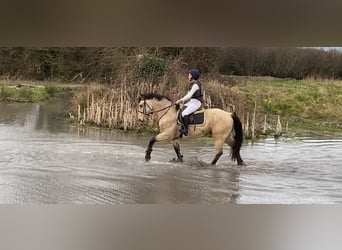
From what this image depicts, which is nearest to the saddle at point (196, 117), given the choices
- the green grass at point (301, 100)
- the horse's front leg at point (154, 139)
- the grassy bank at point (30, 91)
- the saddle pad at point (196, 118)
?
the saddle pad at point (196, 118)

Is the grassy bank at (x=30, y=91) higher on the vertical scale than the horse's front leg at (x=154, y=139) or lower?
higher

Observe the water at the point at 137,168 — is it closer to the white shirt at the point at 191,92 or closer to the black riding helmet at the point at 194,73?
the white shirt at the point at 191,92

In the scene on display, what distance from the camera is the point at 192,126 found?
9.00 ft

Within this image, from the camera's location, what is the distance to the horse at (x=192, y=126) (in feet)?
8.87

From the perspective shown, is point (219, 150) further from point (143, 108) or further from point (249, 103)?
point (143, 108)

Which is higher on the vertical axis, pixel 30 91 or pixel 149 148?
pixel 30 91

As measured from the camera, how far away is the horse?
270 centimetres

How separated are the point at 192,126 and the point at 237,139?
0.84 ft

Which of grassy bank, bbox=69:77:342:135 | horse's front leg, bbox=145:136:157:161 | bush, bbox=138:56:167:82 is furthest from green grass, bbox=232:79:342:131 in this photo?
horse's front leg, bbox=145:136:157:161

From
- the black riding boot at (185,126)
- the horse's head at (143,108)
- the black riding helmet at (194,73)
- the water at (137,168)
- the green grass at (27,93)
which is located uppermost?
the black riding helmet at (194,73)

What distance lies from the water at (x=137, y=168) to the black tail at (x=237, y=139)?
3 centimetres

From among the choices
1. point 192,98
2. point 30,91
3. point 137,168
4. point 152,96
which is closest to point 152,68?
point 152,96

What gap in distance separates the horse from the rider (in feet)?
0.11
